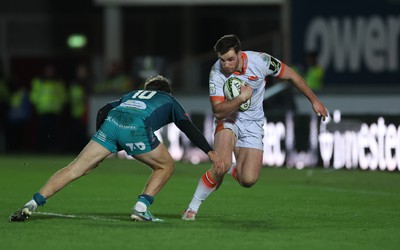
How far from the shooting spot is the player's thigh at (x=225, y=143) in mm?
12708

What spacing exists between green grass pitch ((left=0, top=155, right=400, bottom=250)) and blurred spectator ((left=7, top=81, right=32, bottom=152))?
24.9 feet

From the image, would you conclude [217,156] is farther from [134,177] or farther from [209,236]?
[134,177]

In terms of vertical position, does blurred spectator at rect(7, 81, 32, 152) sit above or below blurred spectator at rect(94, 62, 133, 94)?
below

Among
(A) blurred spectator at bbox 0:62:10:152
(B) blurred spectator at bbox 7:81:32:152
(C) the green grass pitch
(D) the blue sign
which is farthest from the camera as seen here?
(B) blurred spectator at bbox 7:81:32:152

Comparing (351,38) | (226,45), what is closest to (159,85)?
(226,45)

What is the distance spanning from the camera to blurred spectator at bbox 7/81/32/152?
95.1 ft

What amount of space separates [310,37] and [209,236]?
49.7 feet

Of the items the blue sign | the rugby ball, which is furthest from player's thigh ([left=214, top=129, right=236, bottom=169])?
the blue sign

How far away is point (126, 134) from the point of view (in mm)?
12445

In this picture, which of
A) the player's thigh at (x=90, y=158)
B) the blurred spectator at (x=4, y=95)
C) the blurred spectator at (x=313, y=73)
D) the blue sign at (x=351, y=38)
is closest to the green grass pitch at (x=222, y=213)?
the player's thigh at (x=90, y=158)

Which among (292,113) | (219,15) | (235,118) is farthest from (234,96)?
(219,15)

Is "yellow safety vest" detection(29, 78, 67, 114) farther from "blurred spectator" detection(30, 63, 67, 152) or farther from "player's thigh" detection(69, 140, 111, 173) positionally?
"player's thigh" detection(69, 140, 111, 173)

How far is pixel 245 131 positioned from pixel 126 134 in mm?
1387

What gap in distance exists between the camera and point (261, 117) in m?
13.4
